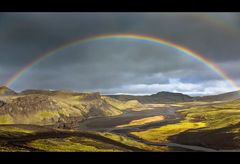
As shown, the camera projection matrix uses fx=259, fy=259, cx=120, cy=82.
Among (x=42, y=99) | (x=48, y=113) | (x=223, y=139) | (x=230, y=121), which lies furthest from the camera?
(x=42, y=99)

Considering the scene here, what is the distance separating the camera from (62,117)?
192m
